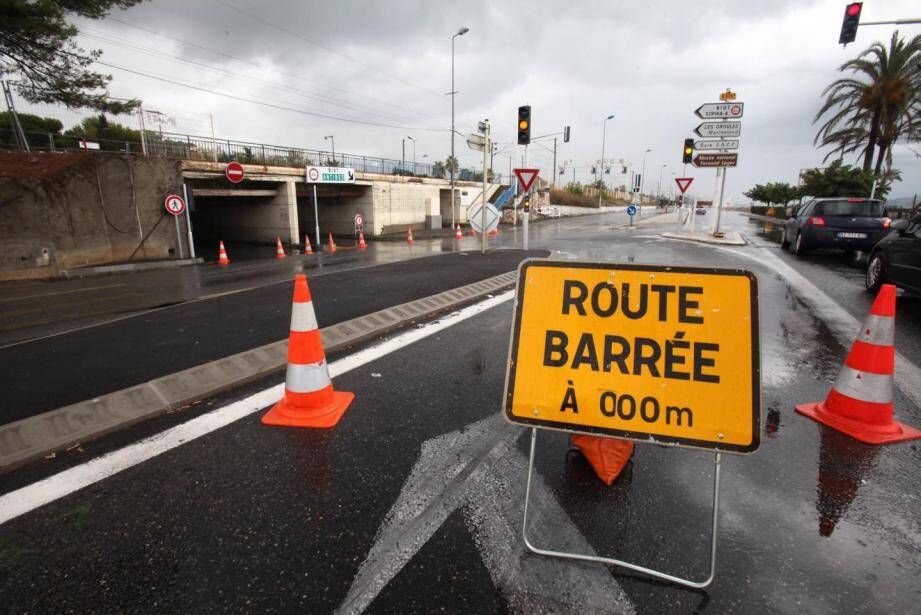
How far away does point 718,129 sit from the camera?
1772cm

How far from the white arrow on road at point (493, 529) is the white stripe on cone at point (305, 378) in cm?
105

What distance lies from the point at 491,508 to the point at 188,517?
1.61m

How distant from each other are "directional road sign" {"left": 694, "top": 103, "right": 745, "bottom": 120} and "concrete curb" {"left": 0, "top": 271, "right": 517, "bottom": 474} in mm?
18003

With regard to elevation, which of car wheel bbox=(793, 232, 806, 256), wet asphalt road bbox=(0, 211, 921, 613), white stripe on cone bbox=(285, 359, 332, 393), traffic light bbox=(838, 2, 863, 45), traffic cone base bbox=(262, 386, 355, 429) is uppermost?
traffic light bbox=(838, 2, 863, 45)

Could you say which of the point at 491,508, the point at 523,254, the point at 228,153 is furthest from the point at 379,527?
the point at 228,153

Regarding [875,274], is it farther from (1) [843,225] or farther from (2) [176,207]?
(2) [176,207]

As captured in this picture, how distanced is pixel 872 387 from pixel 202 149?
1003 inches

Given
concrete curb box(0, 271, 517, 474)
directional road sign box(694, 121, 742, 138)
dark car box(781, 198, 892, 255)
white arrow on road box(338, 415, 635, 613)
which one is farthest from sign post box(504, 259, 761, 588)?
directional road sign box(694, 121, 742, 138)

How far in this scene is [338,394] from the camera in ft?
12.5

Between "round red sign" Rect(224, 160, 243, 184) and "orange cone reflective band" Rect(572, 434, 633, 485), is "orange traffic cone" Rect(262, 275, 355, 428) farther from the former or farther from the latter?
"round red sign" Rect(224, 160, 243, 184)

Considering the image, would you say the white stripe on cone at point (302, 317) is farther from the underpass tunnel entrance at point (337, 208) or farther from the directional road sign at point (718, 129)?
the underpass tunnel entrance at point (337, 208)

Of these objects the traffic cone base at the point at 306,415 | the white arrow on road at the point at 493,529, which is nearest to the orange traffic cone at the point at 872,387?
the white arrow on road at the point at 493,529

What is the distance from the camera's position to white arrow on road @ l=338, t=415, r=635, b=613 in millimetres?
1887

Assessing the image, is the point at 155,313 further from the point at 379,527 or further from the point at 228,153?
the point at 228,153
